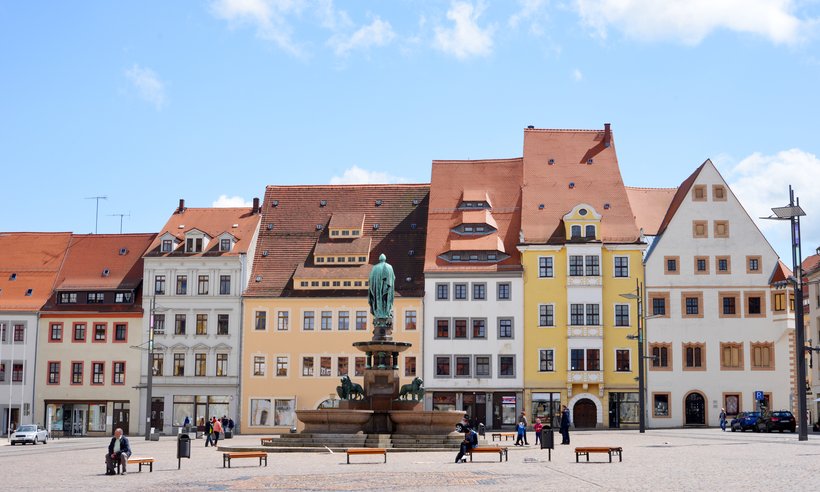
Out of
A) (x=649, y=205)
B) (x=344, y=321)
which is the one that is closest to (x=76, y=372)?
(x=344, y=321)

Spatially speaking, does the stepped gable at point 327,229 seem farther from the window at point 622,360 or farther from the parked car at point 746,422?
the parked car at point 746,422

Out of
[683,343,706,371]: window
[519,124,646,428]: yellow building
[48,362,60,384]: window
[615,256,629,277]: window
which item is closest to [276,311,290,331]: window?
[48,362,60,384]: window

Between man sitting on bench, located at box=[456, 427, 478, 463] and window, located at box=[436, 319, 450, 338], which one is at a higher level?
window, located at box=[436, 319, 450, 338]

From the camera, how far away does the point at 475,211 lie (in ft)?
244

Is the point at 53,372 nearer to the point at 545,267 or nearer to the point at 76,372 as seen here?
the point at 76,372

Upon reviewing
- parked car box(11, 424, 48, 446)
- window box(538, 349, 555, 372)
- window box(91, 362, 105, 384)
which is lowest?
parked car box(11, 424, 48, 446)

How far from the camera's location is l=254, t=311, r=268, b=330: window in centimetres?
7300

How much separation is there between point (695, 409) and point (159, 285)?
33.6 m

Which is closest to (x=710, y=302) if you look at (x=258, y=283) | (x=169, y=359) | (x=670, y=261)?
(x=670, y=261)

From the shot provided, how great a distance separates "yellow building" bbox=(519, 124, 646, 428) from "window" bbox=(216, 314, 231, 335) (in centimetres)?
1823

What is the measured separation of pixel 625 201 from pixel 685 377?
1133 centimetres

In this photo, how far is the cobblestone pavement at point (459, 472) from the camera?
2456cm

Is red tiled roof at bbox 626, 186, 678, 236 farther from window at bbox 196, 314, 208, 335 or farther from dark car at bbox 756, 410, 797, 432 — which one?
window at bbox 196, 314, 208, 335

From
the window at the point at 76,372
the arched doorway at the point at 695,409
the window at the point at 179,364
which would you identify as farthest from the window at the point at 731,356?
the window at the point at 76,372
